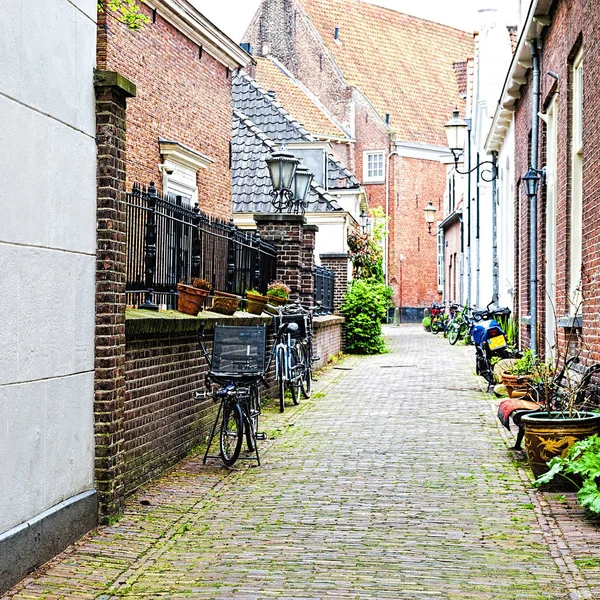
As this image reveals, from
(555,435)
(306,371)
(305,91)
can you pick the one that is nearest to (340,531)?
(555,435)

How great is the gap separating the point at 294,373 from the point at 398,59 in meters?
44.5

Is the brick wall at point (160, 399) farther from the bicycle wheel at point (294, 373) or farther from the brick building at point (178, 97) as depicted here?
the brick building at point (178, 97)

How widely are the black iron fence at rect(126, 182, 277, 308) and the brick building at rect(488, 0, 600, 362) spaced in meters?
3.85

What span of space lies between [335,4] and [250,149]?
29101mm

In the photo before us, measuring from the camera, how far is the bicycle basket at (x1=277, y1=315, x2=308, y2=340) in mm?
13711

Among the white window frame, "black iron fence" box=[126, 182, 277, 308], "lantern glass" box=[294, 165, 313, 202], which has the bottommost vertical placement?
"black iron fence" box=[126, 182, 277, 308]

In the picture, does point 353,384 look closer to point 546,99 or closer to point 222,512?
point 546,99

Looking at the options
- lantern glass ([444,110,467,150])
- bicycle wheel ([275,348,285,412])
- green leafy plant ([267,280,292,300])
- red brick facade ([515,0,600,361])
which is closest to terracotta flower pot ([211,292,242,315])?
bicycle wheel ([275,348,285,412])

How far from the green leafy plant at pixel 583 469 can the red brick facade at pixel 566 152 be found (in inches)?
64.9

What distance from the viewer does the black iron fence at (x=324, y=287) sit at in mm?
20181

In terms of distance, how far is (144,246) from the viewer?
8.70 metres

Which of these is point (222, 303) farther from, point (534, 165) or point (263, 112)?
point (263, 112)

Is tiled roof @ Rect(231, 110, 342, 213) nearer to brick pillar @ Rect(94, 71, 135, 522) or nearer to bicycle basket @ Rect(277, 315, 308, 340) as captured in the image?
bicycle basket @ Rect(277, 315, 308, 340)

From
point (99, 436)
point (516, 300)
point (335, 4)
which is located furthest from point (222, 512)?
point (335, 4)
